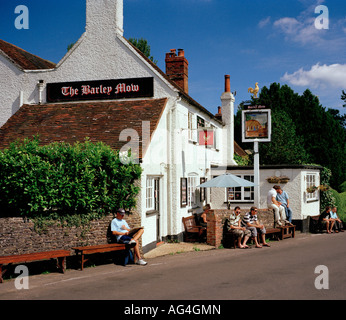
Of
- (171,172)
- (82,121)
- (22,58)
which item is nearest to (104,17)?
(82,121)

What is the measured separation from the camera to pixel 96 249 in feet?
37.0

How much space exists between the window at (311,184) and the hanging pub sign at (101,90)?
976 centimetres

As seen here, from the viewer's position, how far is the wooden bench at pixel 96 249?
36.4 feet

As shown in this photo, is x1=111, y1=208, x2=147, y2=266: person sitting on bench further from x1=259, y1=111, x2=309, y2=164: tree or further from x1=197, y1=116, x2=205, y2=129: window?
x1=259, y1=111, x2=309, y2=164: tree

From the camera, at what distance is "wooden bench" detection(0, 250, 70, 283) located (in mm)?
9820

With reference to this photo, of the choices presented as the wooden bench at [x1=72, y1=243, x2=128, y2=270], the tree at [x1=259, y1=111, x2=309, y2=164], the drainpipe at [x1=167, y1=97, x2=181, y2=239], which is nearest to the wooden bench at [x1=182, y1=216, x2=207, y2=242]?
the drainpipe at [x1=167, y1=97, x2=181, y2=239]

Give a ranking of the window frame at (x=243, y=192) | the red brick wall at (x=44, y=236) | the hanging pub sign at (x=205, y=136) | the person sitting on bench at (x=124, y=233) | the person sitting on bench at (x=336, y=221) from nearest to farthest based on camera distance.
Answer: the red brick wall at (x=44, y=236), the person sitting on bench at (x=124, y=233), the hanging pub sign at (x=205, y=136), the person sitting on bench at (x=336, y=221), the window frame at (x=243, y=192)

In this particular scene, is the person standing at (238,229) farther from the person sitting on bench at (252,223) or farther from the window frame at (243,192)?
the window frame at (243,192)

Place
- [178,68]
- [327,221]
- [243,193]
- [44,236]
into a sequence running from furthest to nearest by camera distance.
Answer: [178,68] < [243,193] < [327,221] < [44,236]

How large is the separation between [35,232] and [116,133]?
5.10 metres

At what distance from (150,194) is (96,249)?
404 centimetres

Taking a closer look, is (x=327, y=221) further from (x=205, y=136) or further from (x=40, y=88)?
(x=40, y=88)

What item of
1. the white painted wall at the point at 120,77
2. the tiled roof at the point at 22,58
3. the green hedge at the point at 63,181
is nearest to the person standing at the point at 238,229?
the white painted wall at the point at 120,77
